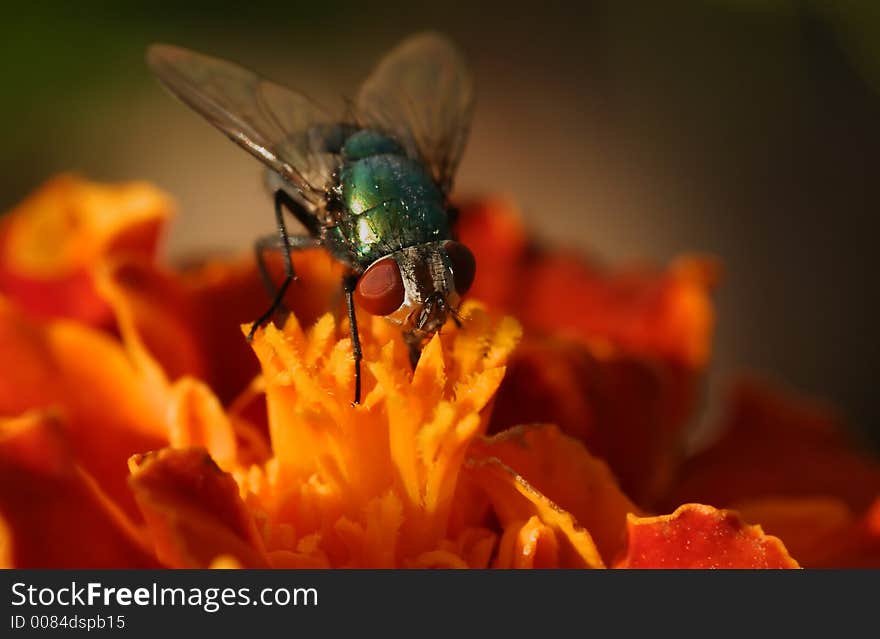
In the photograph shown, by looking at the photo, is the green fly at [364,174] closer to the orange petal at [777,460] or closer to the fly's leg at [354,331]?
the fly's leg at [354,331]

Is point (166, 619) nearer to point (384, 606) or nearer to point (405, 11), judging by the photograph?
point (384, 606)

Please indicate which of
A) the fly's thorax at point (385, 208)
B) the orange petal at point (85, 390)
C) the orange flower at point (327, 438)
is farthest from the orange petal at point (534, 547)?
the orange petal at point (85, 390)

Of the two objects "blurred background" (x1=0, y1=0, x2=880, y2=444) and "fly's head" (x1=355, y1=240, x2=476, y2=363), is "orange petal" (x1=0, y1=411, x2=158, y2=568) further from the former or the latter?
"blurred background" (x1=0, y1=0, x2=880, y2=444)

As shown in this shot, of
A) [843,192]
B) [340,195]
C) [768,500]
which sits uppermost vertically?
[340,195]

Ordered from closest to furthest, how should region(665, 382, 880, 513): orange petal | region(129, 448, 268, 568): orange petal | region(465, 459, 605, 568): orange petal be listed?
region(129, 448, 268, 568): orange petal → region(465, 459, 605, 568): orange petal → region(665, 382, 880, 513): orange petal

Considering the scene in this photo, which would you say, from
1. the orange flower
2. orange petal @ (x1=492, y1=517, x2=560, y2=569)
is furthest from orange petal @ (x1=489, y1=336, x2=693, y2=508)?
orange petal @ (x1=492, y1=517, x2=560, y2=569)

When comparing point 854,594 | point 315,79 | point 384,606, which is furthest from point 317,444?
point 315,79
